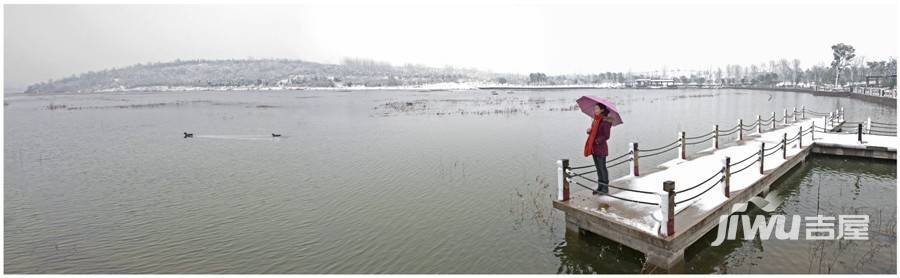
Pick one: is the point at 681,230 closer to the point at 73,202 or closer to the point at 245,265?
the point at 245,265

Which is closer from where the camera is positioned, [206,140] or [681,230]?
[681,230]

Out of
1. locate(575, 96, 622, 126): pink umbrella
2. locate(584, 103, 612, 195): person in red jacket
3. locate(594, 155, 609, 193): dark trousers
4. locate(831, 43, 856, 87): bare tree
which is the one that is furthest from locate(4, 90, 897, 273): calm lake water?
locate(831, 43, 856, 87): bare tree

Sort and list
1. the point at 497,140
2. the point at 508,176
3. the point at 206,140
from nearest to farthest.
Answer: the point at 508,176 → the point at 497,140 → the point at 206,140

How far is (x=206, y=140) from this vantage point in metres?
24.0

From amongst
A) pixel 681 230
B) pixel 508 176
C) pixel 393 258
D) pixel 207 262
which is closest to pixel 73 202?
pixel 207 262

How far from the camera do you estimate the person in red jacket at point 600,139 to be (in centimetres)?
899

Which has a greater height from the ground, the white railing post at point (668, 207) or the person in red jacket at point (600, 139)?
the person in red jacket at point (600, 139)

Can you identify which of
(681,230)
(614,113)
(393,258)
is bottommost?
(393,258)

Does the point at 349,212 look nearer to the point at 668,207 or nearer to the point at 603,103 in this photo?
the point at 603,103

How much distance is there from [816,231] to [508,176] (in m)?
7.37

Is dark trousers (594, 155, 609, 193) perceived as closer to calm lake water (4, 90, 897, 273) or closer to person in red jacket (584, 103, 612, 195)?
person in red jacket (584, 103, 612, 195)

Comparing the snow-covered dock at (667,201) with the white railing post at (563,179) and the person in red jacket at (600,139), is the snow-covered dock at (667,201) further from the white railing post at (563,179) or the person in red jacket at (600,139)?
the person in red jacket at (600,139)

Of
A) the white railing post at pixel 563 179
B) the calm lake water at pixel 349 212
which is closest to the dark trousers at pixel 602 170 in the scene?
the white railing post at pixel 563 179

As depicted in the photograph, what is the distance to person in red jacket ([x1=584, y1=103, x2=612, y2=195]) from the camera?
899 centimetres
